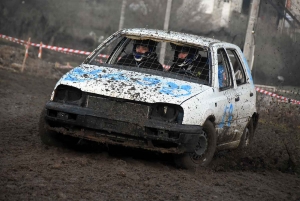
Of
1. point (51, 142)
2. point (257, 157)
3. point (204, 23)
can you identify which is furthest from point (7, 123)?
point (204, 23)

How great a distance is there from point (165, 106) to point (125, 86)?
520mm

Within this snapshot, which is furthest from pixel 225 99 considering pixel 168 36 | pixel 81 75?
pixel 81 75

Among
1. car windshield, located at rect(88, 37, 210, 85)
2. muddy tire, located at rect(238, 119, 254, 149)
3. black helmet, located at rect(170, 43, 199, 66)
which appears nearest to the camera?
car windshield, located at rect(88, 37, 210, 85)

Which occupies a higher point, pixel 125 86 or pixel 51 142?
pixel 125 86

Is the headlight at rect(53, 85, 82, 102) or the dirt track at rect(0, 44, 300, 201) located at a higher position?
the headlight at rect(53, 85, 82, 102)

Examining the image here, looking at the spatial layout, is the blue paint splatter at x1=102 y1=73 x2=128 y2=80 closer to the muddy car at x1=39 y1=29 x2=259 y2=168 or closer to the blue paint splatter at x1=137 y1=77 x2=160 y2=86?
the muddy car at x1=39 y1=29 x2=259 y2=168

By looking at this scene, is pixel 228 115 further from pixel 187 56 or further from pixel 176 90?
pixel 176 90

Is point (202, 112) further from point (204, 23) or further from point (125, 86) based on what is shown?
point (204, 23)

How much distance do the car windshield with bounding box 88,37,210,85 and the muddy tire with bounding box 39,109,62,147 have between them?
3.91ft

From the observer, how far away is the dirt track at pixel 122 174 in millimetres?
5672

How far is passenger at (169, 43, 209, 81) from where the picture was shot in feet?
27.0

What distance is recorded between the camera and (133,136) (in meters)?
7.06

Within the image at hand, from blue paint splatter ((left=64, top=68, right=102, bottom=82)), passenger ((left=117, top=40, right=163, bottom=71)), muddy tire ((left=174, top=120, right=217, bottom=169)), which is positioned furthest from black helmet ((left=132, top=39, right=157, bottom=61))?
muddy tire ((left=174, top=120, right=217, bottom=169))

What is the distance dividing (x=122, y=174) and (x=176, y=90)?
1355 millimetres
